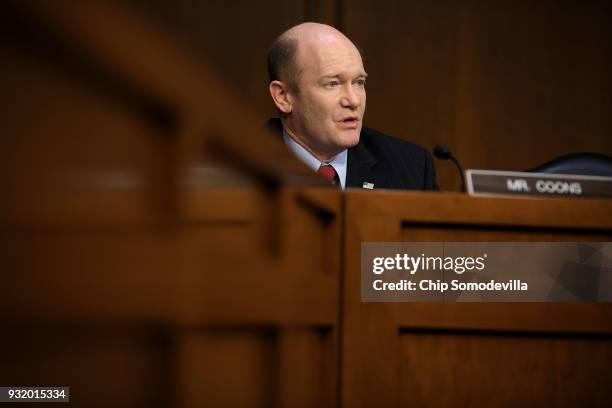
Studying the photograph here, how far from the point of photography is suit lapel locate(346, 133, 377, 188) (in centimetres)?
179

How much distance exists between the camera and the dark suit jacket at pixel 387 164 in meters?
1.82

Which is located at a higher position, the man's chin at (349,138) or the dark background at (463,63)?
the dark background at (463,63)

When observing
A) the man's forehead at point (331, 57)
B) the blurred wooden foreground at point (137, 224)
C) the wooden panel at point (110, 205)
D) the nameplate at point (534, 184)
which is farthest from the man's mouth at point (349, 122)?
the wooden panel at point (110, 205)

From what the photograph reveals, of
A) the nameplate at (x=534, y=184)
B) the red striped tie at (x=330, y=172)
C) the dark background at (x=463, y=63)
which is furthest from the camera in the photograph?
the dark background at (x=463, y=63)

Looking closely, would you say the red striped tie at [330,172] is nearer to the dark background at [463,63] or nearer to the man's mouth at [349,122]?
the man's mouth at [349,122]

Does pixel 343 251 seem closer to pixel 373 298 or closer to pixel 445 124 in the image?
pixel 373 298

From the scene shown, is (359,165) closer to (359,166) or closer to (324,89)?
(359,166)

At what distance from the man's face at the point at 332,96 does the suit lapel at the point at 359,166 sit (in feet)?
0.13

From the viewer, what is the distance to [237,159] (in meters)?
0.56

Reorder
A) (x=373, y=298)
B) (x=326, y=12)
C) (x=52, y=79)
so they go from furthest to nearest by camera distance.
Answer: (x=326, y=12) → (x=373, y=298) → (x=52, y=79)

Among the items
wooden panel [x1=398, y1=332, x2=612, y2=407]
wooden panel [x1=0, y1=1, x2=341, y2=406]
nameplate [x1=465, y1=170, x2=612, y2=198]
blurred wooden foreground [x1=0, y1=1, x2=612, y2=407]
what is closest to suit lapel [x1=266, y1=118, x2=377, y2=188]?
nameplate [x1=465, y1=170, x2=612, y2=198]

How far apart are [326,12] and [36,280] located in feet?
7.43

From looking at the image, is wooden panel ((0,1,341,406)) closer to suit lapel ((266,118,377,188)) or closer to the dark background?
suit lapel ((266,118,377,188))

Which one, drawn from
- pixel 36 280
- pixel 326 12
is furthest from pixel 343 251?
pixel 326 12
